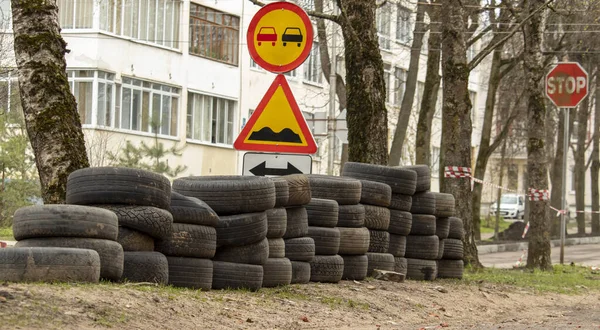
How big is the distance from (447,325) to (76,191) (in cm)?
350

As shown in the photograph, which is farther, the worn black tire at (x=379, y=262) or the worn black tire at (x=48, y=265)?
the worn black tire at (x=379, y=262)

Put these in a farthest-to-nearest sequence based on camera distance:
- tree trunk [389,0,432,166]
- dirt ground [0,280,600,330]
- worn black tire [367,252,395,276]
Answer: tree trunk [389,0,432,166], worn black tire [367,252,395,276], dirt ground [0,280,600,330]

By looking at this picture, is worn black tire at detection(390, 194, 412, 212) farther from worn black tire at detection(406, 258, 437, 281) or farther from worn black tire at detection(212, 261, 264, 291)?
worn black tire at detection(212, 261, 264, 291)

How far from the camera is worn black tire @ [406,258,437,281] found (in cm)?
1385

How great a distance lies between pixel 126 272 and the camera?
8852 mm

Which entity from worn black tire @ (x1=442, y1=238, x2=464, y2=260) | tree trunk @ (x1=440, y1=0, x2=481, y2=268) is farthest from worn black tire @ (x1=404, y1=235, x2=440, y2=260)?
tree trunk @ (x1=440, y1=0, x2=481, y2=268)

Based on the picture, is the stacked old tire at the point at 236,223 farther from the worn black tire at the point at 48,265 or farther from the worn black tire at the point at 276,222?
the worn black tire at the point at 48,265

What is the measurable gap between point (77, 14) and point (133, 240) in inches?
1173

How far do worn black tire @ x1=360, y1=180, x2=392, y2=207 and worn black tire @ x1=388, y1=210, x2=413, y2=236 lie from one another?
53cm

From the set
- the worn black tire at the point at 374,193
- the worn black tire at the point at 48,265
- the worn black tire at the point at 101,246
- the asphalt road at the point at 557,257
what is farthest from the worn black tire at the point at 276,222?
the asphalt road at the point at 557,257

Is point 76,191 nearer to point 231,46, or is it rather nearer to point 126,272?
point 126,272

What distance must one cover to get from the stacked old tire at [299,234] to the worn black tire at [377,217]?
1.46 m

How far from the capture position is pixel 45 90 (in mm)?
10484

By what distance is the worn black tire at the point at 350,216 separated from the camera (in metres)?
12.0
